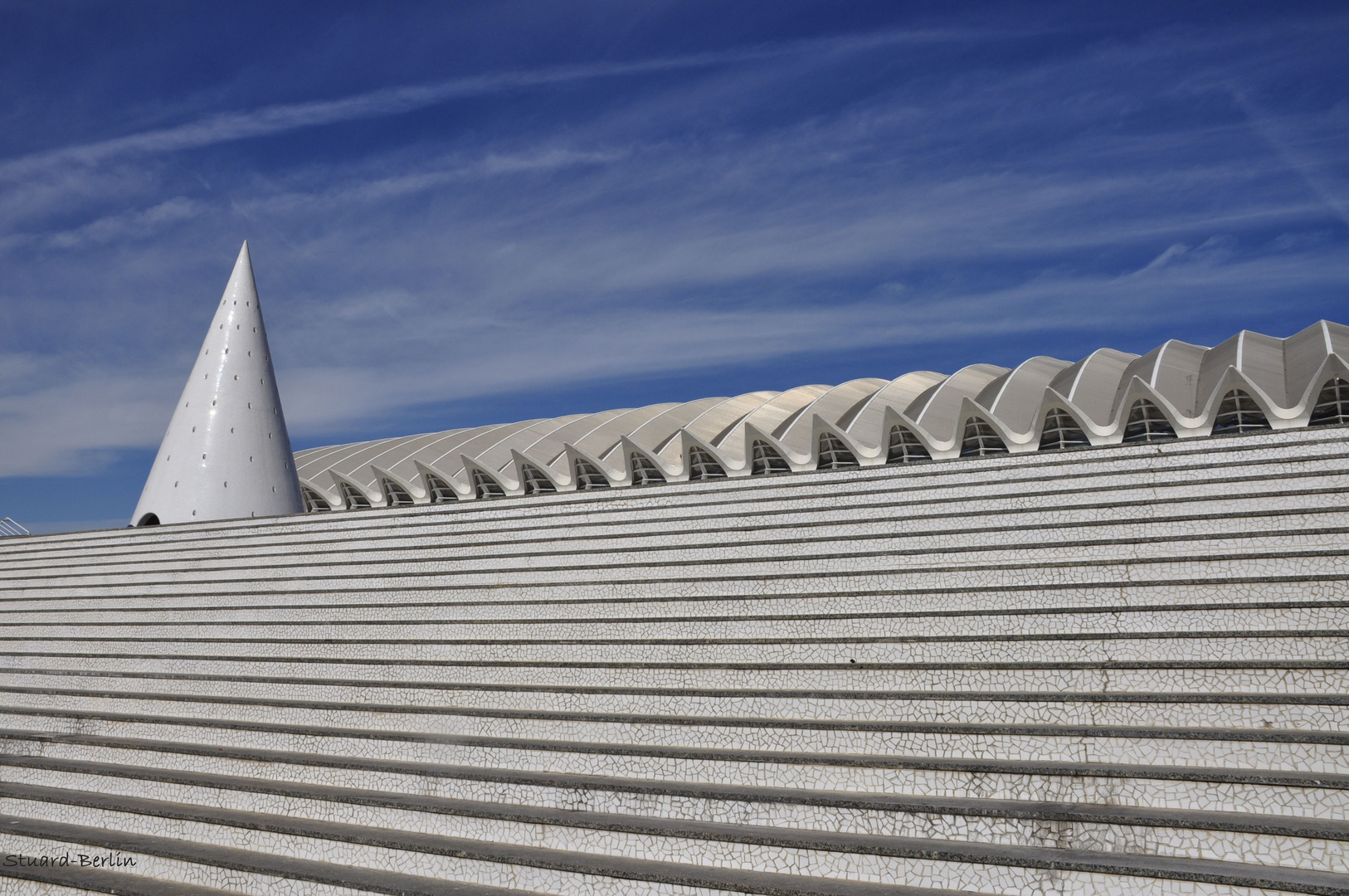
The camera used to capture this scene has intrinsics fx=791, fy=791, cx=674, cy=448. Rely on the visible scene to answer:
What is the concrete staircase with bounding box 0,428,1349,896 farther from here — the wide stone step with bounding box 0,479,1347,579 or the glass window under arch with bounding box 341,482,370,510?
the glass window under arch with bounding box 341,482,370,510

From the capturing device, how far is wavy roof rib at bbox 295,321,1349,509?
14.4 meters

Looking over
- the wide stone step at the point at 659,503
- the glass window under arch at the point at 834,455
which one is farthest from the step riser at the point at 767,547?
the glass window under arch at the point at 834,455

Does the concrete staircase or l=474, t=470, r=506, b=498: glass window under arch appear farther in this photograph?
l=474, t=470, r=506, b=498: glass window under arch

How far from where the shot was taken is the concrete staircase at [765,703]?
5.69 metres

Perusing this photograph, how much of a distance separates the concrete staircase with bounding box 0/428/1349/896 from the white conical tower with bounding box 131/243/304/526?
4885mm

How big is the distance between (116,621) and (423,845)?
9417 millimetres

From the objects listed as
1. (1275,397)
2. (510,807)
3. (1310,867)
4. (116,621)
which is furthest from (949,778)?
(116,621)

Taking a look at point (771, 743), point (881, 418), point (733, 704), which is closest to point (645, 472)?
point (881, 418)

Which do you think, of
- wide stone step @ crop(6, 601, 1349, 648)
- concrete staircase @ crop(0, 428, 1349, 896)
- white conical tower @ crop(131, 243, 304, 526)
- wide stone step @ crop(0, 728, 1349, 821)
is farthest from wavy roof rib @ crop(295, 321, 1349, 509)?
wide stone step @ crop(0, 728, 1349, 821)

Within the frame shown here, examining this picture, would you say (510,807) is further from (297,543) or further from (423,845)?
(297,543)

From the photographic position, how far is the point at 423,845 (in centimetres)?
643

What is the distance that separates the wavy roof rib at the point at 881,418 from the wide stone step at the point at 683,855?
422 inches

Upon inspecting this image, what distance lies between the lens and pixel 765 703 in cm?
772

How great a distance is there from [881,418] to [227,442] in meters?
15.6
